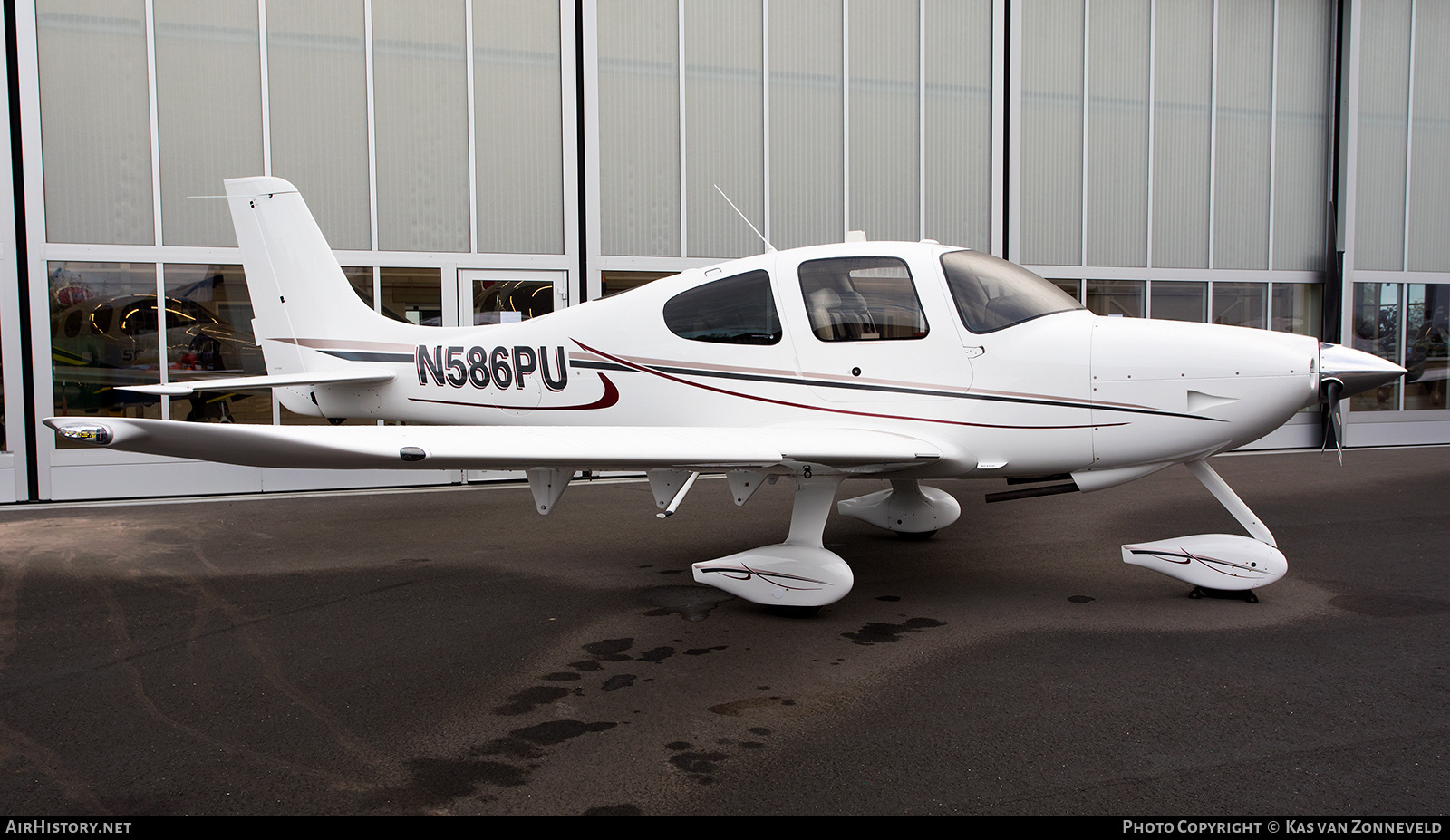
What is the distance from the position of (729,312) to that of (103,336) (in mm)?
7284

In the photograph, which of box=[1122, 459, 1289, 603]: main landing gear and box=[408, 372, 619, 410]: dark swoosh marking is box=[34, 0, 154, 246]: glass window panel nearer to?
box=[408, 372, 619, 410]: dark swoosh marking

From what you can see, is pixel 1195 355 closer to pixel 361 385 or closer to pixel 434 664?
pixel 434 664

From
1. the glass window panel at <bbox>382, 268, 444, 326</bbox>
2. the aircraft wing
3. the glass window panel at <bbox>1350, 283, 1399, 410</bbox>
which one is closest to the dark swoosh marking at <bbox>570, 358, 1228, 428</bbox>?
the aircraft wing

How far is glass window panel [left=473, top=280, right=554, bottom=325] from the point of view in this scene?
980 cm

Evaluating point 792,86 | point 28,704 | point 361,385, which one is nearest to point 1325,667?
point 28,704

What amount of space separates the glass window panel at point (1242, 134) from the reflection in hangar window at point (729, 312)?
959cm

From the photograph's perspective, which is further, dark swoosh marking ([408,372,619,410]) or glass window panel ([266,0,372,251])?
glass window panel ([266,0,372,251])

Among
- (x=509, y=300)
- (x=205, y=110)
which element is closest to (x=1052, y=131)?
(x=509, y=300)

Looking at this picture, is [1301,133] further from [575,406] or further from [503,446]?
[503,446]

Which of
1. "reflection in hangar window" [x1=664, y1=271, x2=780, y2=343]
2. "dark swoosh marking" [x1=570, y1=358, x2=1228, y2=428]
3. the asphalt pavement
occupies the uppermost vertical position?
"reflection in hangar window" [x1=664, y1=271, x2=780, y2=343]

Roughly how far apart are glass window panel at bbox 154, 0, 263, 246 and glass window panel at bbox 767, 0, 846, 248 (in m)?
5.63

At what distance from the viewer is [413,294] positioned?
9633 mm

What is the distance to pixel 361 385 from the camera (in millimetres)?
→ 6438

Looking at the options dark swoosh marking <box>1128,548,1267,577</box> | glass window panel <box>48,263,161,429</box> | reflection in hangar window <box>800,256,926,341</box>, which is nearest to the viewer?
dark swoosh marking <box>1128,548,1267,577</box>
